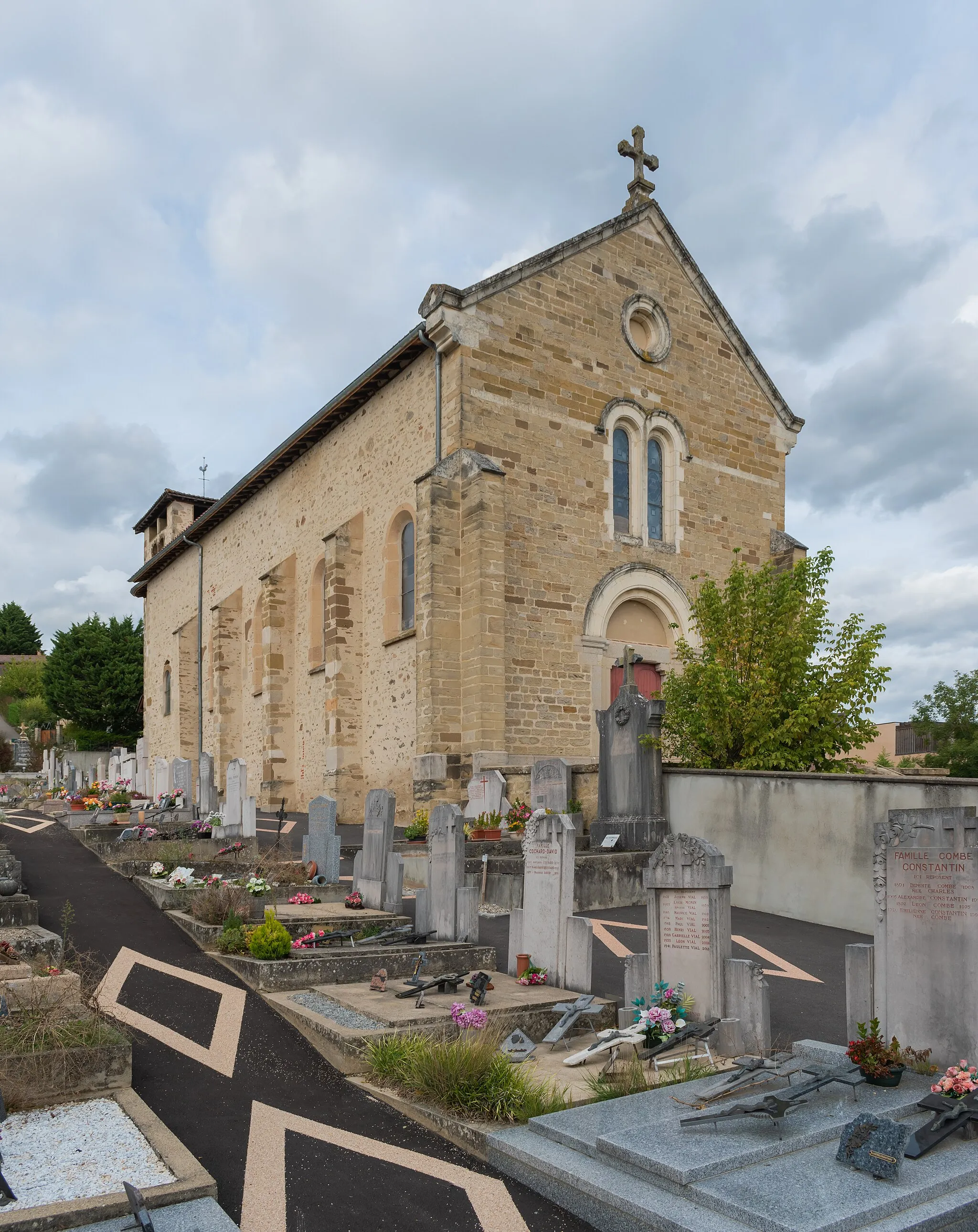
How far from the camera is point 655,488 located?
19594 mm

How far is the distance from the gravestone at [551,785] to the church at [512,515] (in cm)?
510

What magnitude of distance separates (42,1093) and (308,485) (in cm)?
1854

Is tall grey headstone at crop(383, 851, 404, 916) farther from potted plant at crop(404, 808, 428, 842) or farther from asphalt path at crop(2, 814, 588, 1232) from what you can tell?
potted plant at crop(404, 808, 428, 842)

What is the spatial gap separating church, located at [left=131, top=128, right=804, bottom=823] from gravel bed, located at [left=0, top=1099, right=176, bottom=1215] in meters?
10.7

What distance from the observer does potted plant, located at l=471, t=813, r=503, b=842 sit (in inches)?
529

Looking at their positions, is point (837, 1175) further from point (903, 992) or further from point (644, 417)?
point (644, 417)

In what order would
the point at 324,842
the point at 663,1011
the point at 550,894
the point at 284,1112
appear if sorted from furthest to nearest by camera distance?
the point at 324,842 < the point at 550,894 < the point at 663,1011 < the point at 284,1112

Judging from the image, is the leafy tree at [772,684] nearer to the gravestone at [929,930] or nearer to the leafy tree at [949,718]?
the gravestone at [929,930]

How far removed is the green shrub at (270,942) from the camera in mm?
8016

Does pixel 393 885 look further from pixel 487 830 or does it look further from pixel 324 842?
pixel 487 830

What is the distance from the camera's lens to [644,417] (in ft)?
63.2

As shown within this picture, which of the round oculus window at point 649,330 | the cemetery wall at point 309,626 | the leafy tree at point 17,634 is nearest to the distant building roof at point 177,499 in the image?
the cemetery wall at point 309,626

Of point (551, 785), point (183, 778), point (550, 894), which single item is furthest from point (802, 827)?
point (183, 778)

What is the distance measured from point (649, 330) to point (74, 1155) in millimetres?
18051
